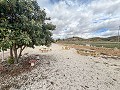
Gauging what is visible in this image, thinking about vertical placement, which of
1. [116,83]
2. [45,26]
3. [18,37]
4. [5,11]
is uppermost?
[5,11]

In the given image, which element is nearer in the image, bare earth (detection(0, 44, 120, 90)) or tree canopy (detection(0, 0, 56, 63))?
bare earth (detection(0, 44, 120, 90))

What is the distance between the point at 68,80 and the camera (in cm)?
1134

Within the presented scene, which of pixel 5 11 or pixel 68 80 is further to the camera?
pixel 5 11

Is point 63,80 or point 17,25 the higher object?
point 17,25

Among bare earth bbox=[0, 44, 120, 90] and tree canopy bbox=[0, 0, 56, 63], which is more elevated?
tree canopy bbox=[0, 0, 56, 63]

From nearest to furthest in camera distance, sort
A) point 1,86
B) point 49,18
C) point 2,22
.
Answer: point 1,86
point 2,22
point 49,18

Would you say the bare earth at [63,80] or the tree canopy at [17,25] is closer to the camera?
the bare earth at [63,80]

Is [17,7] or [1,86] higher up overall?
[17,7]

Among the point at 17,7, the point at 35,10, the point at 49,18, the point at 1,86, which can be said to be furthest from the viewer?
the point at 49,18

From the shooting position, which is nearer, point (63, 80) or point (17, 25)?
point (63, 80)

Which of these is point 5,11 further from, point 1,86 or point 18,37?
point 1,86

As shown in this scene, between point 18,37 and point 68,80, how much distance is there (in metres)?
4.47

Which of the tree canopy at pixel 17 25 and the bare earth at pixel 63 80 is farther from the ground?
the tree canopy at pixel 17 25

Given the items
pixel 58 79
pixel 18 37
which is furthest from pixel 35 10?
pixel 58 79
